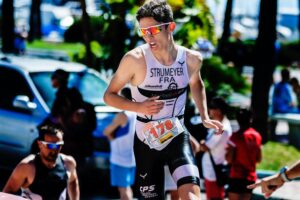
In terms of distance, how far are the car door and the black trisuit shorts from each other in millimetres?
4474

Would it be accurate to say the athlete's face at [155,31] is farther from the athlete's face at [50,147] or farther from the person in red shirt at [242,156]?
the person in red shirt at [242,156]

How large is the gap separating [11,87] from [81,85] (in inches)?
40.0

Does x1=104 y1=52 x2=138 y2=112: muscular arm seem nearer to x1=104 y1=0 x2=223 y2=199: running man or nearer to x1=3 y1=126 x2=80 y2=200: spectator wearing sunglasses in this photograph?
x1=104 y1=0 x2=223 y2=199: running man

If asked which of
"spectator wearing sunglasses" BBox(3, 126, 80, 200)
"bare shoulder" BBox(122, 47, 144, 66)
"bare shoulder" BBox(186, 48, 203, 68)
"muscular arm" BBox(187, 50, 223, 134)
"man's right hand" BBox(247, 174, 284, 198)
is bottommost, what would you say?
"spectator wearing sunglasses" BBox(3, 126, 80, 200)

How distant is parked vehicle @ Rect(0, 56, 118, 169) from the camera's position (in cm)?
1069

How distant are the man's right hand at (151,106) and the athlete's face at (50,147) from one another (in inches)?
52.0

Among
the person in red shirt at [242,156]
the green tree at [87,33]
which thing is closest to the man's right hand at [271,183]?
the person in red shirt at [242,156]

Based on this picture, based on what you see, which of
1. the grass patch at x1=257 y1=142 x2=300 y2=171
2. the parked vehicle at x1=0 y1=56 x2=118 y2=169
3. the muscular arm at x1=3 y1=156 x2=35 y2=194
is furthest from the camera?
the grass patch at x1=257 y1=142 x2=300 y2=171

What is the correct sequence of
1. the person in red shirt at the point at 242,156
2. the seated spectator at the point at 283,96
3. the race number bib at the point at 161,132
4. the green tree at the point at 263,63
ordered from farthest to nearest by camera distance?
the seated spectator at the point at 283,96 → the green tree at the point at 263,63 → the person in red shirt at the point at 242,156 → the race number bib at the point at 161,132

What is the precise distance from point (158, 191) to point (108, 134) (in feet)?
10.2

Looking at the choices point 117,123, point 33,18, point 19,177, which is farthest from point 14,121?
point 33,18

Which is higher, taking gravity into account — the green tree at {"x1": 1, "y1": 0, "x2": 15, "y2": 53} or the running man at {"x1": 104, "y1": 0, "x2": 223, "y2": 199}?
the running man at {"x1": 104, "y1": 0, "x2": 223, "y2": 199}

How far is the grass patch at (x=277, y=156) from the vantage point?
11.9 meters

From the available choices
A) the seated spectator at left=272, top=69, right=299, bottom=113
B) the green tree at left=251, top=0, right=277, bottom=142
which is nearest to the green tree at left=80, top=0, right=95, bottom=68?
the green tree at left=251, top=0, right=277, bottom=142
